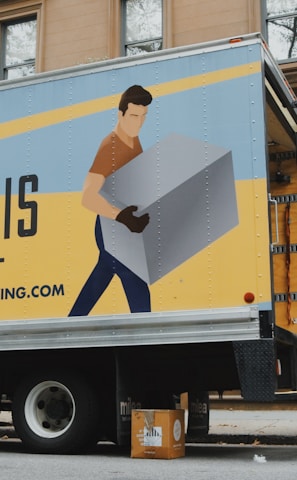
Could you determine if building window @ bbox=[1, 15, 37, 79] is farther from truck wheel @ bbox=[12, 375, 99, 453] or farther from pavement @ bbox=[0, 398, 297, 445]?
truck wheel @ bbox=[12, 375, 99, 453]

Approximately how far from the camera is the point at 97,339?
7703 millimetres

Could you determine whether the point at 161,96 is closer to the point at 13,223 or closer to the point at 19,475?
the point at 13,223

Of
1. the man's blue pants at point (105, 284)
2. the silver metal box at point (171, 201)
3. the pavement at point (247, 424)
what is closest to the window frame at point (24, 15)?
the pavement at point (247, 424)

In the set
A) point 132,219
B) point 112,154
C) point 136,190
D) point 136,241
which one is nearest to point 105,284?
point 136,241

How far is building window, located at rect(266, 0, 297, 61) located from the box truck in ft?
27.0

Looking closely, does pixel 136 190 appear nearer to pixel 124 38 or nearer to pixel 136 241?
pixel 136 241

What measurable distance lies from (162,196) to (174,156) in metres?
0.45

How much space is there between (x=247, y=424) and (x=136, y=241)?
16.5 feet

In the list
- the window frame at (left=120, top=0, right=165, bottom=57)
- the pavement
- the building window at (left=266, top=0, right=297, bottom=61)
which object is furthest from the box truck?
the window frame at (left=120, top=0, right=165, bottom=57)

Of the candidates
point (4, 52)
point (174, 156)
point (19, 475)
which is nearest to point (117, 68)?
point (174, 156)

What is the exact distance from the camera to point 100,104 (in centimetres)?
823

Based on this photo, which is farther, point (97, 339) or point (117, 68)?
point (117, 68)

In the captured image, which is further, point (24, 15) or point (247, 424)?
point (24, 15)

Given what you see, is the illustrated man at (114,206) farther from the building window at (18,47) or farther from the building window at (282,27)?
the building window at (18,47)
